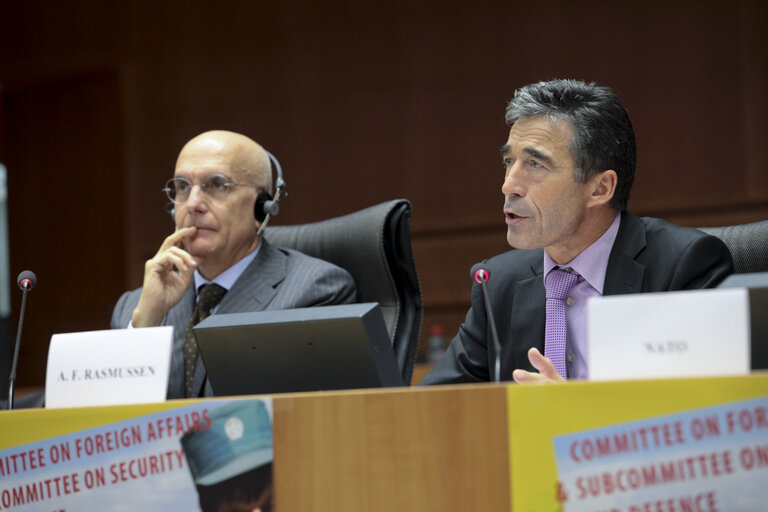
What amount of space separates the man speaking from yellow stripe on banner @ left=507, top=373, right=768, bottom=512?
67 centimetres

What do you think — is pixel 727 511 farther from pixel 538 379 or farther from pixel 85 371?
pixel 85 371

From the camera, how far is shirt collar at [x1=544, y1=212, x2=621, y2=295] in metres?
1.74

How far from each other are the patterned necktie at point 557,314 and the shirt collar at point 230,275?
891 millimetres

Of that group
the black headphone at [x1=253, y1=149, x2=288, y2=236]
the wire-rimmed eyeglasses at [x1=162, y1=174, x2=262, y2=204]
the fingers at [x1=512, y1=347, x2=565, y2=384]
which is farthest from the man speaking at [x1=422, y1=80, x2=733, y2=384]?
the wire-rimmed eyeglasses at [x1=162, y1=174, x2=262, y2=204]

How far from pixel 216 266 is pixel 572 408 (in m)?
1.53

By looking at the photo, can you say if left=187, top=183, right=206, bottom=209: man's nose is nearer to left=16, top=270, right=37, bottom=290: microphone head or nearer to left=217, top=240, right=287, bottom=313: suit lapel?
left=217, top=240, right=287, bottom=313: suit lapel

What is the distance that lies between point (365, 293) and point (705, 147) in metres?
2.35

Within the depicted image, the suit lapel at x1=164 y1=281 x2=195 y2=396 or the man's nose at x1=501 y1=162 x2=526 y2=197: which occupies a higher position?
the man's nose at x1=501 y1=162 x2=526 y2=197

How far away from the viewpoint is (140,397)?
4.08ft

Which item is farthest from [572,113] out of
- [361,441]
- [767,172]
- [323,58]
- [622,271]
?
[323,58]

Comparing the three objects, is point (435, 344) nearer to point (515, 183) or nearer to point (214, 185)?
point (214, 185)

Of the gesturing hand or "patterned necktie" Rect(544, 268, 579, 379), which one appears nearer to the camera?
"patterned necktie" Rect(544, 268, 579, 379)

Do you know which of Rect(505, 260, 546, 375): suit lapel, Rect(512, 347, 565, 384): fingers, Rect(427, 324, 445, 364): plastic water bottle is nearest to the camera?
Rect(512, 347, 565, 384): fingers

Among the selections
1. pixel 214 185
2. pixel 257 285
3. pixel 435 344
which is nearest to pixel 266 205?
pixel 214 185
